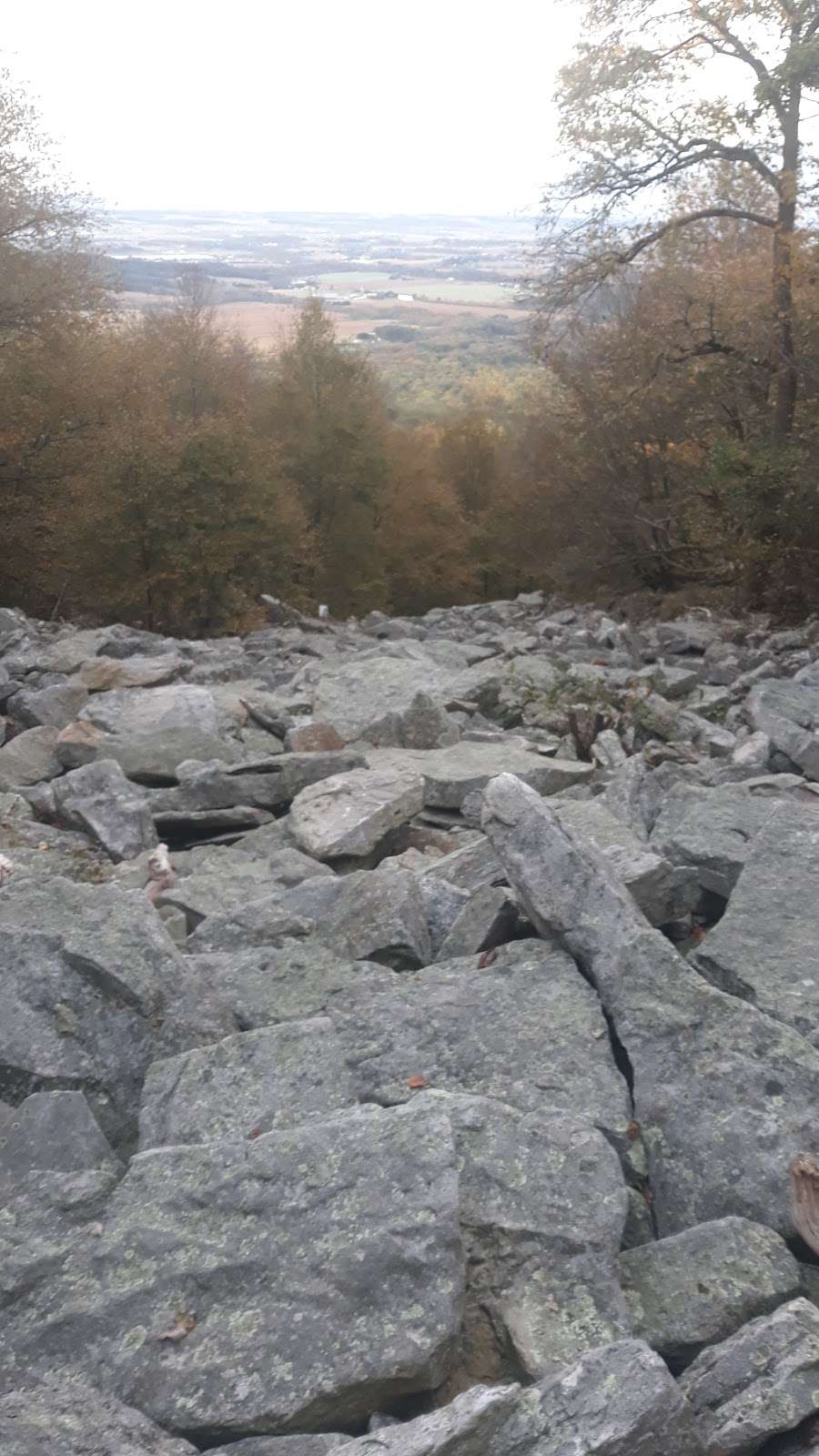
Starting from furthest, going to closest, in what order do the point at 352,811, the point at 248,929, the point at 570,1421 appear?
the point at 352,811 < the point at 248,929 < the point at 570,1421

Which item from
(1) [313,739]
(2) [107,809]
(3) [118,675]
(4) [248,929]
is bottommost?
(3) [118,675]

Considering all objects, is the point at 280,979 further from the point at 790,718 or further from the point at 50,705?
the point at 790,718

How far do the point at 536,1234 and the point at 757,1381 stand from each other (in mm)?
592

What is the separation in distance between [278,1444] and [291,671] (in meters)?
10.9

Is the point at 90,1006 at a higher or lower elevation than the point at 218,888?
higher

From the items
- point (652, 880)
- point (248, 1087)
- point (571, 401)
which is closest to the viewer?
point (248, 1087)

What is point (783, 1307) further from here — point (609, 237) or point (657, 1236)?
point (609, 237)

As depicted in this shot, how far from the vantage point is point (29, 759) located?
7.87m

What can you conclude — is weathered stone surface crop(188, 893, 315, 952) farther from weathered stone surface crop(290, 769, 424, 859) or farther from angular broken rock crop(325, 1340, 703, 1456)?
angular broken rock crop(325, 1340, 703, 1456)

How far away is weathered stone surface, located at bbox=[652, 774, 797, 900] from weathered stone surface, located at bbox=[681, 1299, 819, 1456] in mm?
2260

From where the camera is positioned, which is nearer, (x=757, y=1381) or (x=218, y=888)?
(x=757, y=1381)

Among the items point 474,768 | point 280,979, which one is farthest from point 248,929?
point 474,768

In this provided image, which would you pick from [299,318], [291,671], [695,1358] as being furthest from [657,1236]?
[299,318]

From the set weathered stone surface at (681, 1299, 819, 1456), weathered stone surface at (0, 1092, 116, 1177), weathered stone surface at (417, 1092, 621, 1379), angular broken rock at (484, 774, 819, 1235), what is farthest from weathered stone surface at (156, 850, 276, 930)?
weathered stone surface at (681, 1299, 819, 1456)
